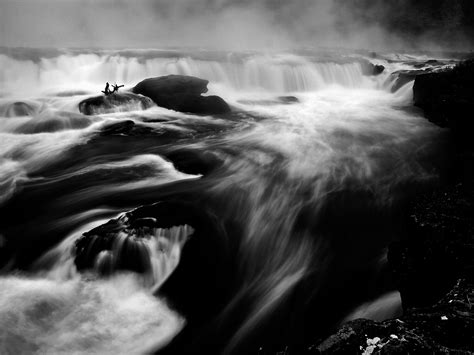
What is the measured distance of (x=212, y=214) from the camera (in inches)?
235

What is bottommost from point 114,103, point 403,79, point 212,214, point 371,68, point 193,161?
point 212,214

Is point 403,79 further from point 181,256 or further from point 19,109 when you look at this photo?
point 19,109

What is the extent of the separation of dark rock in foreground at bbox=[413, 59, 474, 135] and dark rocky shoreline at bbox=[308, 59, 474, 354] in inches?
109

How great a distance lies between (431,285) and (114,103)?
423 inches

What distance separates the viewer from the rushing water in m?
4.06

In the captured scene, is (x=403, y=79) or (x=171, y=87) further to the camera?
(x=403, y=79)

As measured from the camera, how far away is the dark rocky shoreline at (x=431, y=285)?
203 centimetres

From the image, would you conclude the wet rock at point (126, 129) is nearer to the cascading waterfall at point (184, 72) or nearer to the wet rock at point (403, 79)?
the cascading waterfall at point (184, 72)

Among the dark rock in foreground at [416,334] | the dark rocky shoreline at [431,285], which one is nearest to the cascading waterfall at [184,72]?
the dark rocky shoreline at [431,285]

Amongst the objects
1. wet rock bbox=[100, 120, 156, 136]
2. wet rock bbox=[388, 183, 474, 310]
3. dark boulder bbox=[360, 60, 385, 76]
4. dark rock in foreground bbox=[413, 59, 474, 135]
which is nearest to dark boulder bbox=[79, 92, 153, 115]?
wet rock bbox=[100, 120, 156, 136]

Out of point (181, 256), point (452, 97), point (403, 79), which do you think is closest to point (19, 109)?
point (181, 256)

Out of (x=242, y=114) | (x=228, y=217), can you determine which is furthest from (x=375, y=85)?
(x=228, y=217)

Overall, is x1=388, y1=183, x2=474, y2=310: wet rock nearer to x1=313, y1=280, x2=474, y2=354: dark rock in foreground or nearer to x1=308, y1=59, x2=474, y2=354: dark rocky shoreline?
x1=308, y1=59, x2=474, y2=354: dark rocky shoreline

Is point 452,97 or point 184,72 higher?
point 184,72
